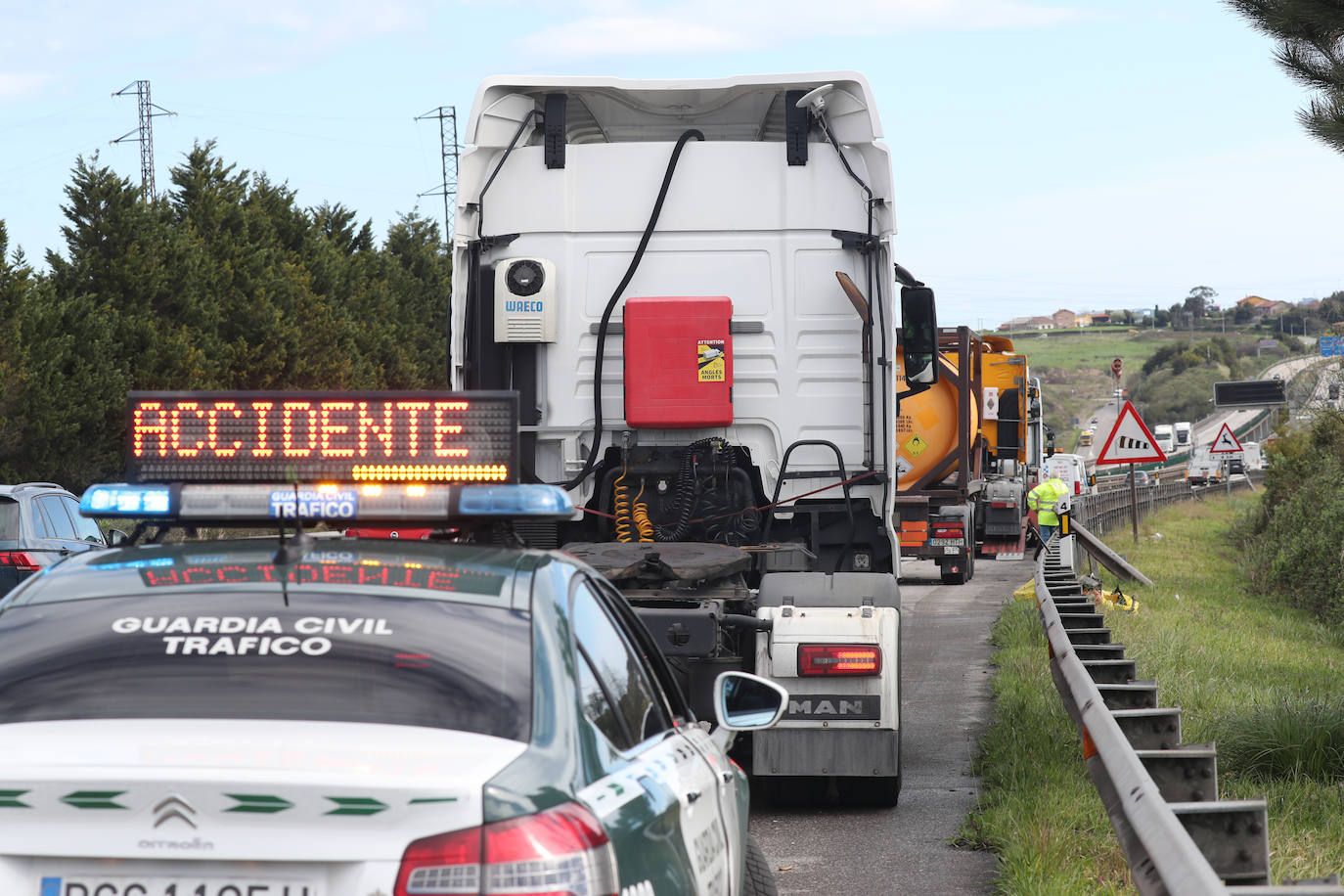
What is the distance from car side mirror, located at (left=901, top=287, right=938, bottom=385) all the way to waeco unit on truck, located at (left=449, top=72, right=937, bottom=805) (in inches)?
0.5

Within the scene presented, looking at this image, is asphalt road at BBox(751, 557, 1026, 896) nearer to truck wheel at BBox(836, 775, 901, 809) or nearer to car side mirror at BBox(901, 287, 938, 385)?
truck wheel at BBox(836, 775, 901, 809)

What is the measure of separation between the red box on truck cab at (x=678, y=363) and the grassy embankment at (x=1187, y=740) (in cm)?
255

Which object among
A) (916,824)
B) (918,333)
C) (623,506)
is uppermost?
(918,333)

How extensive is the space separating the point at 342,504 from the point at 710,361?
212 inches

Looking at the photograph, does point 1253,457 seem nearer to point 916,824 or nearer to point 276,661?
point 916,824

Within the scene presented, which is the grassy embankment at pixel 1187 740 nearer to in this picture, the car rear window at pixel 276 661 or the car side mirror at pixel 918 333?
the car side mirror at pixel 918 333

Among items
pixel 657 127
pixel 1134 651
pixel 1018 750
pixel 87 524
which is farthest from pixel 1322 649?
pixel 87 524

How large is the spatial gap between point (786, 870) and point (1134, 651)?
608cm

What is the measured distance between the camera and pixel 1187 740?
863cm

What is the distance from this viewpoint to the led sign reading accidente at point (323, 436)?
188 inches

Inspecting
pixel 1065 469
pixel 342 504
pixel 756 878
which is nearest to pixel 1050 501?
pixel 1065 469

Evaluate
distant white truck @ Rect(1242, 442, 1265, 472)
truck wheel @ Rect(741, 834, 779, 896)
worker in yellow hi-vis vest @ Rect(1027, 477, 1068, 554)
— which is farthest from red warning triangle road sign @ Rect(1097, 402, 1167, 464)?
distant white truck @ Rect(1242, 442, 1265, 472)

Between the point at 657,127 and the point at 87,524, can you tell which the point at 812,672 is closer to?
the point at 657,127

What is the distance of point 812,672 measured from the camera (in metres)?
7.91
